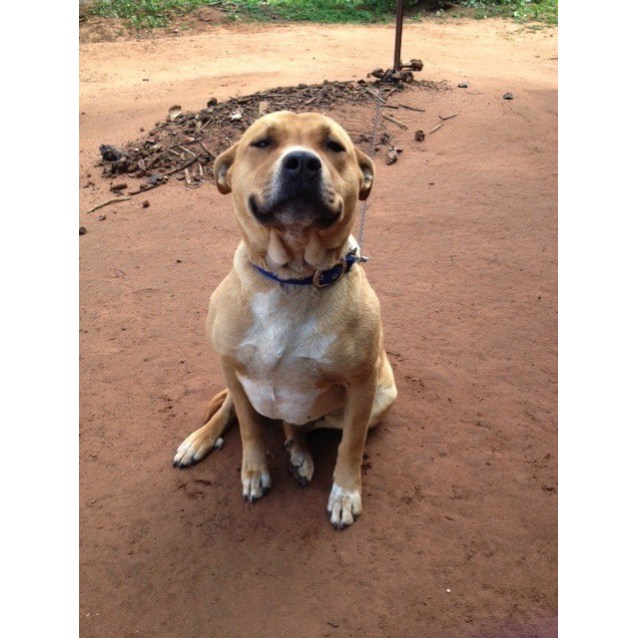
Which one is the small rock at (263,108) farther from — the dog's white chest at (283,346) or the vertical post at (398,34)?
the dog's white chest at (283,346)

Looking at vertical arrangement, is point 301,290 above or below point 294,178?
below

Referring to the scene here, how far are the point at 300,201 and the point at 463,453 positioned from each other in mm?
1853

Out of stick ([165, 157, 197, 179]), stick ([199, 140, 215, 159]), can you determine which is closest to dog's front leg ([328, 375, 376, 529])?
stick ([165, 157, 197, 179])

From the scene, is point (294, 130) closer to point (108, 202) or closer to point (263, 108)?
point (108, 202)

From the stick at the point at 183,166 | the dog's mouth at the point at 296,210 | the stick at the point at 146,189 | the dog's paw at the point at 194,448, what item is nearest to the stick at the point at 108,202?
the stick at the point at 146,189

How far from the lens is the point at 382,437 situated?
3.58 meters

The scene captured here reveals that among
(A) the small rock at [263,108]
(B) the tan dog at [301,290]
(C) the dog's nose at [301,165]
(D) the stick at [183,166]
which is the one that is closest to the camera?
(C) the dog's nose at [301,165]

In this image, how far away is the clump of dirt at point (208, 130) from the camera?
7.64 meters

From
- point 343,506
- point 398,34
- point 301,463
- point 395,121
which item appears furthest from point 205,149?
point 343,506

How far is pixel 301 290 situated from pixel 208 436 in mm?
1252

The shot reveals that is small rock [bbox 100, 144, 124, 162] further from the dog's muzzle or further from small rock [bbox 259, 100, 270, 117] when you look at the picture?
the dog's muzzle

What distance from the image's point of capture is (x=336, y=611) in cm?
263

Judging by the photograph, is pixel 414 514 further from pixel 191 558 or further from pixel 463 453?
pixel 191 558

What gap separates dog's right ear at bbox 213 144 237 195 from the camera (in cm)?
287
